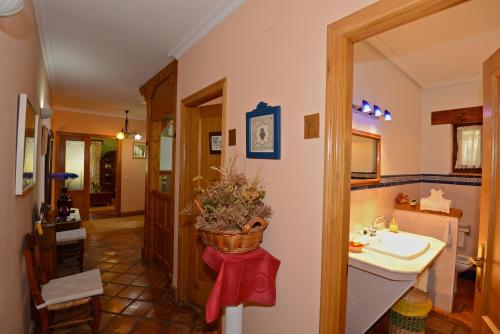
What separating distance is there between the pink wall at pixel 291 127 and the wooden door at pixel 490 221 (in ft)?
2.39

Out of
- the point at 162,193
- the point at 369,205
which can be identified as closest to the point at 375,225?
the point at 369,205

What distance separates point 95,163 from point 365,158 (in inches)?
355

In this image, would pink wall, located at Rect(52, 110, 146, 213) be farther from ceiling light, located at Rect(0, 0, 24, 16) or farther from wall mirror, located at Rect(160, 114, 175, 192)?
ceiling light, located at Rect(0, 0, 24, 16)

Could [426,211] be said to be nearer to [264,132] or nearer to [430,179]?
[430,179]

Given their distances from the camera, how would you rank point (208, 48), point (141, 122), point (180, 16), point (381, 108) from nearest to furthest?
point (180, 16)
point (208, 48)
point (381, 108)
point (141, 122)

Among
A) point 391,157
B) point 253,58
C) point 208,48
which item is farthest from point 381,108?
point 208,48

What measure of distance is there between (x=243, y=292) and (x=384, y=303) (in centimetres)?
102

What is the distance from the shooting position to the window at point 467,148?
11.2 feet

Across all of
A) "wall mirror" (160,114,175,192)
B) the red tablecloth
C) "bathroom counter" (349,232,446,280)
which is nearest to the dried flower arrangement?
the red tablecloth

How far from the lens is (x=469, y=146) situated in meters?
3.48

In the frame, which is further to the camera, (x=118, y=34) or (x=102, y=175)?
(x=102, y=175)

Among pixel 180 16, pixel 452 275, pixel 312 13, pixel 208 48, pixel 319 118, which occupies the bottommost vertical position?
pixel 452 275

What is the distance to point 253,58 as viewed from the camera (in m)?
1.79

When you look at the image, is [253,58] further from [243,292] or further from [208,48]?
[243,292]
